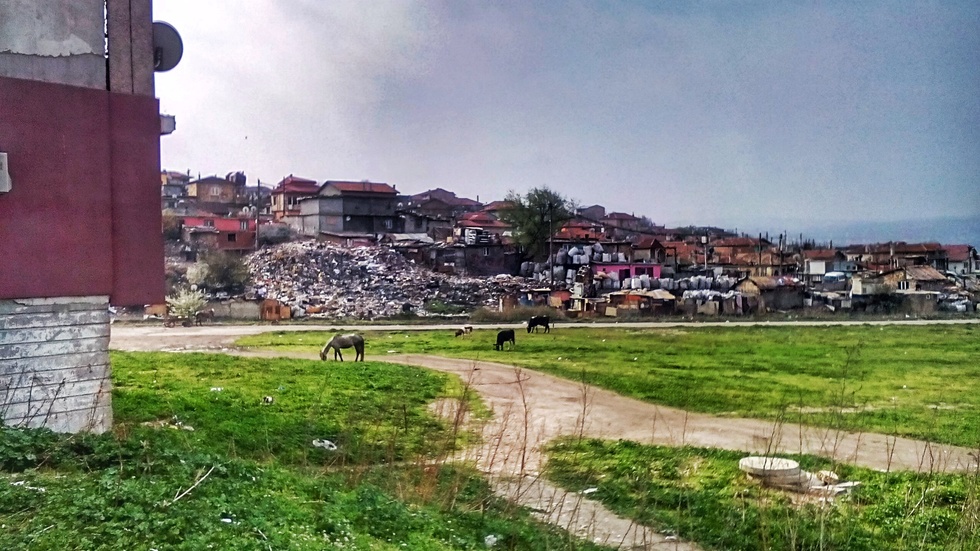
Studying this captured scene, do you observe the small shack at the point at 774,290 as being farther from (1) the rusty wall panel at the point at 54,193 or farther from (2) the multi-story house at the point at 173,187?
(1) the rusty wall panel at the point at 54,193

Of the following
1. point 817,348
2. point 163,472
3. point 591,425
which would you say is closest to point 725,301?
point 817,348

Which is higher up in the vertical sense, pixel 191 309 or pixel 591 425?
pixel 191 309

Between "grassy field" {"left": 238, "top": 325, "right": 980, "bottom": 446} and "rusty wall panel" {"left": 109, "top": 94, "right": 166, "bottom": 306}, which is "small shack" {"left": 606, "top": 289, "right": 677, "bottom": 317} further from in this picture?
"rusty wall panel" {"left": 109, "top": 94, "right": 166, "bottom": 306}

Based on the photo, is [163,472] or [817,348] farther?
[817,348]

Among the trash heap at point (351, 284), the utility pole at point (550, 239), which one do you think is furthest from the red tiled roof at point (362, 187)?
the utility pole at point (550, 239)

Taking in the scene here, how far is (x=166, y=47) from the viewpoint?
5.07 metres

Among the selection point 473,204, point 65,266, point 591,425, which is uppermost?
point 473,204

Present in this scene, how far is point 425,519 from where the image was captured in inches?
126

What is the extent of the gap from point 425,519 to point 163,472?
113cm

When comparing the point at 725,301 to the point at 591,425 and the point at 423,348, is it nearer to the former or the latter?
the point at 591,425

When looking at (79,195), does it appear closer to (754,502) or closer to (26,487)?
(26,487)

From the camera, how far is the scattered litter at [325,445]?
497 cm

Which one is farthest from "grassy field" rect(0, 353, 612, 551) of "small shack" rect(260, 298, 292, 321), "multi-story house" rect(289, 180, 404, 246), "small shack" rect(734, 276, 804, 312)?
"small shack" rect(734, 276, 804, 312)

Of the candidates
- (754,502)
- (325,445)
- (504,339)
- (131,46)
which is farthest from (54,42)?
(754,502)
